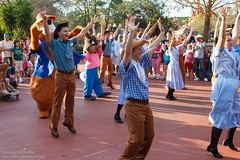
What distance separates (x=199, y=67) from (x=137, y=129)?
36.7ft

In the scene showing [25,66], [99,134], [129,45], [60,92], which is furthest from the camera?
[25,66]

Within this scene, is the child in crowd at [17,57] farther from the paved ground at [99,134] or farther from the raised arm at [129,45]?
the raised arm at [129,45]

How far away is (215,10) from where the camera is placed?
20.1m

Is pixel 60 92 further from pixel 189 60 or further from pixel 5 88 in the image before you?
pixel 189 60

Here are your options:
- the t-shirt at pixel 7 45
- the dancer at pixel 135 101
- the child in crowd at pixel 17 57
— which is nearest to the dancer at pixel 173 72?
the dancer at pixel 135 101

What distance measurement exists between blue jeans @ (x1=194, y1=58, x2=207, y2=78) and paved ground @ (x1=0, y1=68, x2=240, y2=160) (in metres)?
5.27

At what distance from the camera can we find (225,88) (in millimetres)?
5055

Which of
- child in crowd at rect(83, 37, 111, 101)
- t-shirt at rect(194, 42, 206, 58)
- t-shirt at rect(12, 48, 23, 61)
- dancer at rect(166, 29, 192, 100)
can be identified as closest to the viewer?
child in crowd at rect(83, 37, 111, 101)

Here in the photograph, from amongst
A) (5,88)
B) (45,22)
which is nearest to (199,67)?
(5,88)

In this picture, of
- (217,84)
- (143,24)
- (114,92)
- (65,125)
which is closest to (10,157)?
(65,125)

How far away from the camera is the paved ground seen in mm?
5129

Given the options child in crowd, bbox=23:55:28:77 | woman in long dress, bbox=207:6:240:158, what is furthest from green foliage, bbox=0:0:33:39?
woman in long dress, bbox=207:6:240:158

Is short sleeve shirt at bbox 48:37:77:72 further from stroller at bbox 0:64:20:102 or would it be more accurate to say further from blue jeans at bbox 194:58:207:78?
blue jeans at bbox 194:58:207:78

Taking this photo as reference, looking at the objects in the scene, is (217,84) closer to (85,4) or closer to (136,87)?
(136,87)
